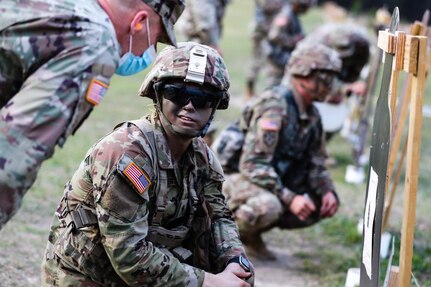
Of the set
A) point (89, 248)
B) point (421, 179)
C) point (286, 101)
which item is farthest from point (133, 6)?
point (421, 179)

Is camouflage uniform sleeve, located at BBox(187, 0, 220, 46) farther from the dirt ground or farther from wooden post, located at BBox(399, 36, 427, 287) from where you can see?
wooden post, located at BBox(399, 36, 427, 287)

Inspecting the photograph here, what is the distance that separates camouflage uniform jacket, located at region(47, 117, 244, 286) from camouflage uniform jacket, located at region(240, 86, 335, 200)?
207 cm

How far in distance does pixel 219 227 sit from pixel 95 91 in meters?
1.42

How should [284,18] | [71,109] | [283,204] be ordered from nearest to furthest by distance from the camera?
1. [71,109]
2. [283,204]
3. [284,18]

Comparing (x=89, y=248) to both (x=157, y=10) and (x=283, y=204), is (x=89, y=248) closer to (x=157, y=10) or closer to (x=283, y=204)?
(x=157, y=10)

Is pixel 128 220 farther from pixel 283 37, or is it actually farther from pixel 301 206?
pixel 283 37

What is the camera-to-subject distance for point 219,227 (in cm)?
377

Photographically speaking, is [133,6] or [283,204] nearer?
[133,6]

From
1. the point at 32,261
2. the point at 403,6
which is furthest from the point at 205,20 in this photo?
the point at 403,6

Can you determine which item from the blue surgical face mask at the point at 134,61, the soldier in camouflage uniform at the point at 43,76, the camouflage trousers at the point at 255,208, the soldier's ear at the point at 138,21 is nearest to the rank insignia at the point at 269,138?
the camouflage trousers at the point at 255,208

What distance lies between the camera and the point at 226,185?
5891 millimetres

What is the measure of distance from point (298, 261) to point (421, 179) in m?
3.71

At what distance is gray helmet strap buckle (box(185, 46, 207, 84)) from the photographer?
344 cm

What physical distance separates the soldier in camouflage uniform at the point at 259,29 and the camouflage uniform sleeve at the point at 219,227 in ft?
28.5
